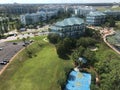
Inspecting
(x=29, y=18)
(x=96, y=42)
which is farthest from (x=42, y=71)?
(x=29, y=18)

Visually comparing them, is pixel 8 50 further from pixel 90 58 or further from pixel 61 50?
pixel 90 58

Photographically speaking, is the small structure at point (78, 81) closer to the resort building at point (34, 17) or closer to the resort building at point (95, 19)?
the resort building at point (95, 19)

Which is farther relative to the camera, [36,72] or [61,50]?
[61,50]

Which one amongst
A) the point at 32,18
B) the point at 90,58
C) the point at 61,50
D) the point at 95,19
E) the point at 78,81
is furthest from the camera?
the point at 32,18

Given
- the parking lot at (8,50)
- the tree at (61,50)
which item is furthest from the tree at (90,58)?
the parking lot at (8,50)

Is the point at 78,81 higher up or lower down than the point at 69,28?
lower down

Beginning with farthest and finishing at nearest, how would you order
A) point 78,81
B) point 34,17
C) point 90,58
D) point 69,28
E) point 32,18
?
1. point 34,17
2. point 32,18
3. point 69,28
4. point 90,58
5. point 78,81

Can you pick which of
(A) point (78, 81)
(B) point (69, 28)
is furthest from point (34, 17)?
(A) point (78, 81)
